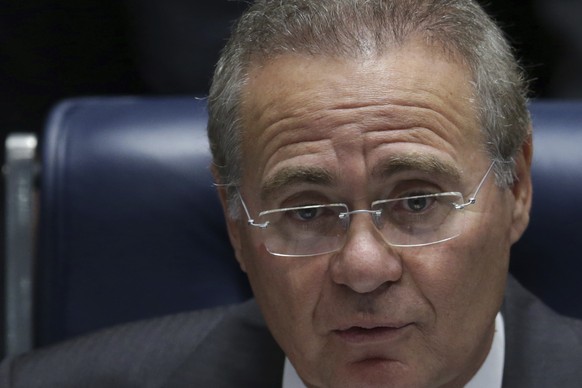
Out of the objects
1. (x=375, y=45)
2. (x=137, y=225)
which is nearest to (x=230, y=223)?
(x=137, y=225)

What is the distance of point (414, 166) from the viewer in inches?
62.8

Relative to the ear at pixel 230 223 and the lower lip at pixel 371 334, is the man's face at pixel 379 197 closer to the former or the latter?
the lower lip at pixel 371 334

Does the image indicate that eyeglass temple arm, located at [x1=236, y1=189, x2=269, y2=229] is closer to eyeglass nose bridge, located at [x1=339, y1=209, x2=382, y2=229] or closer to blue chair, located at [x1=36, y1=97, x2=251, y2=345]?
eyeglass nose bridge, located at [x1=339, y1=209, x2=382, y2=229]

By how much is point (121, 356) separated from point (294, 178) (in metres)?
0.49

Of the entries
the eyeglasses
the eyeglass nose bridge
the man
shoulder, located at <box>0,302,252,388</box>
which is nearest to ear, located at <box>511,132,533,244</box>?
the man

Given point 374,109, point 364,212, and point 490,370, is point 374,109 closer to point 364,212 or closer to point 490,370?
point 364,212

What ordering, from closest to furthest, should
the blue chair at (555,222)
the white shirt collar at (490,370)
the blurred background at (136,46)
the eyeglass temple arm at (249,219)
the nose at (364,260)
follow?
the nose at (364,260), the eyeglass temple arm at (249,219), the white shirt collar at (490,370), the blue chair at (555,222), the blurred background at (136,46)

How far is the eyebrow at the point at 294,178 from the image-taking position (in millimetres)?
1605

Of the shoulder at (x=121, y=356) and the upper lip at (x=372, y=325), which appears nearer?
the upper lip at (x=372, y=325)

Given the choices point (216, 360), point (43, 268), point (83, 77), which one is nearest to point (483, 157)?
point (216, 360)

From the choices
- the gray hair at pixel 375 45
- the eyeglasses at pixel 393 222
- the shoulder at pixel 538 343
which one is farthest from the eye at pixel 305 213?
the shoulder at pixel 538 343

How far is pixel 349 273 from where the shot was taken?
1.55 m

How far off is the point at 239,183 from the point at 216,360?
13.1 inches

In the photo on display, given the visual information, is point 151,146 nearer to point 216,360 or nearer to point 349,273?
point 216,360
